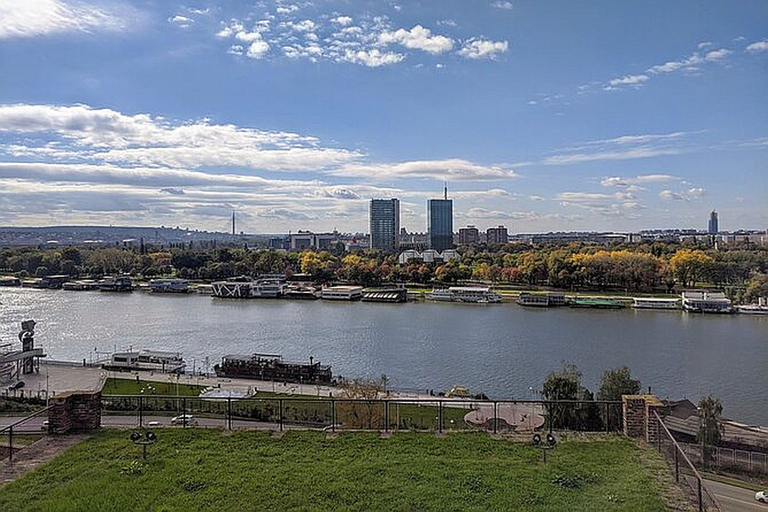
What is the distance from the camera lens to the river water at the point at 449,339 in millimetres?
11305

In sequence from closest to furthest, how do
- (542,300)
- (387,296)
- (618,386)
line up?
(618,386)
(542,300)
(387,296)

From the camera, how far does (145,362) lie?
13375 mm

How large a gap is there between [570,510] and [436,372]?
31.5ft

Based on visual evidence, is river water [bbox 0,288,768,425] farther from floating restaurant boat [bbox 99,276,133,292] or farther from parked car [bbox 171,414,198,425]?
parked car [bbox 171,414,198,425]

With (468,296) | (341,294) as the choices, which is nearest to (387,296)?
(341,294)

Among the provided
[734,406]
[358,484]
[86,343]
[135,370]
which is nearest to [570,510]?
[358,484]

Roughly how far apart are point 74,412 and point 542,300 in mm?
21729

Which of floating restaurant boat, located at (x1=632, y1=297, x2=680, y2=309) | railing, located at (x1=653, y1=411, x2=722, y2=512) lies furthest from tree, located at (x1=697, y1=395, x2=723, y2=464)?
floating restaurant boat, located at (x1=632, y1=297, x2=680, y2=309)

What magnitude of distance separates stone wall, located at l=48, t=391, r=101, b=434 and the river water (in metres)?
7.63

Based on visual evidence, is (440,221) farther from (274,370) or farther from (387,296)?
(274,370)

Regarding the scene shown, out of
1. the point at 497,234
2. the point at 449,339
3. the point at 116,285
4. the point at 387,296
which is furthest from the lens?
the point at 497,234

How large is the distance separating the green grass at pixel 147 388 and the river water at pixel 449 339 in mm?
2719

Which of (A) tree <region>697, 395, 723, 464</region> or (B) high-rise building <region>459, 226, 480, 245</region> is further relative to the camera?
(B) high-rise building <region>459, 226, 480, 245</region>

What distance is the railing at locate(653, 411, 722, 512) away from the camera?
2.68 m
